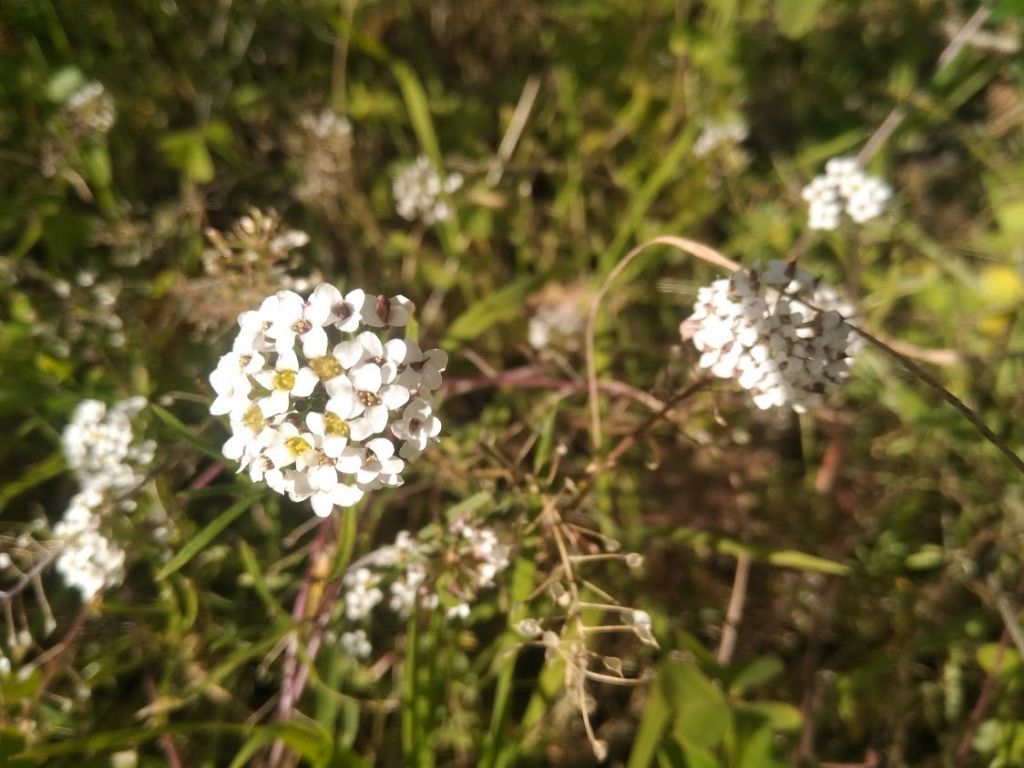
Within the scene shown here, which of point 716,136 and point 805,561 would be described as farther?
point 716,136

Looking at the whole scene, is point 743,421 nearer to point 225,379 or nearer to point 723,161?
point 723,161

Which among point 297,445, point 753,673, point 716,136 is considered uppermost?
point 716,136

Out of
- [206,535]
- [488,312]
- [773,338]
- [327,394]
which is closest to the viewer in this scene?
[327,394]

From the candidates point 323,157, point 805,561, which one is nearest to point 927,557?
point 805,561

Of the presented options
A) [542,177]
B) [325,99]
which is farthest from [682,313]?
[325,99]

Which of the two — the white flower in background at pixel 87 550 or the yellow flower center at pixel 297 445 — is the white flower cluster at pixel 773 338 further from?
the white flower in background at pixel 87 550

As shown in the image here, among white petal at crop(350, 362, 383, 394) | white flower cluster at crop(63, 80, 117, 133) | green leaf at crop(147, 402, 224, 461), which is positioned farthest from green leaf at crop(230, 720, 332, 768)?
white flower cluster at crop(63, 80, 117, 133)

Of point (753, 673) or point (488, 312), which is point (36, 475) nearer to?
point (488, 312)

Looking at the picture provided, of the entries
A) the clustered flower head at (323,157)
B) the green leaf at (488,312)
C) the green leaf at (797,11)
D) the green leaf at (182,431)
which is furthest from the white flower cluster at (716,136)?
the green leaf at (182,431)
